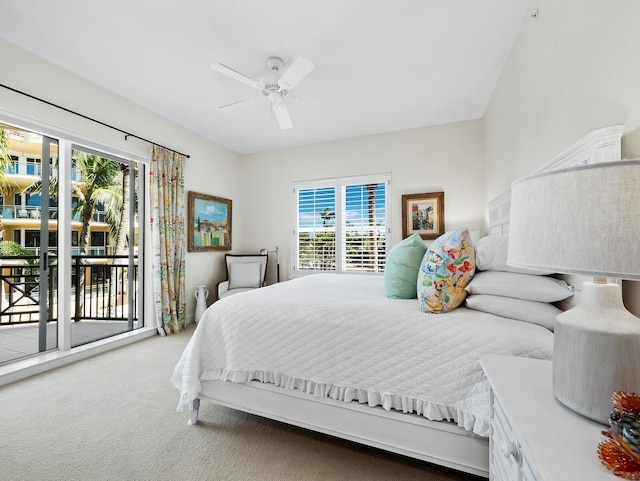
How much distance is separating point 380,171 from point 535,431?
3925 mm

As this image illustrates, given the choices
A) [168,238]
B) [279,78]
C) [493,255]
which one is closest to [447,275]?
[493,255]

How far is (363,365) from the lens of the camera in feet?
4.70

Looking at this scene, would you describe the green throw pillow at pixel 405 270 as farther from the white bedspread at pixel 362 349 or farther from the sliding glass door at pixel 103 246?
the sliding glass door at pixel 103 246

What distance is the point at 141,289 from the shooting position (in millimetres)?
3646

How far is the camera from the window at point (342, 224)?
170 inches

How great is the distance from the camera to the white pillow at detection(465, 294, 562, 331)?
1.33 m

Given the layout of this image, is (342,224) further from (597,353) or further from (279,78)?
(597,353)

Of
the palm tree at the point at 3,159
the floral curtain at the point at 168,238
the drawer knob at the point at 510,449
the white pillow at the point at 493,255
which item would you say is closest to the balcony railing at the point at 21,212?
the palm tree at the point at 3,159

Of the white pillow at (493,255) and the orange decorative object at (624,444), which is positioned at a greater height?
the white pillow at (493,255)

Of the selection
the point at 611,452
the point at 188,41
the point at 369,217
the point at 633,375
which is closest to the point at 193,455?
the point at 611,452

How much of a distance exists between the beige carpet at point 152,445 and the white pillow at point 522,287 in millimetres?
943

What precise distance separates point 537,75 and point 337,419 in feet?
8.09

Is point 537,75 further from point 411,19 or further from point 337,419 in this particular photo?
point 337,419

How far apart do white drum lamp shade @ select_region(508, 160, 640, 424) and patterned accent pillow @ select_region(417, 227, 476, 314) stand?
67 centimetres
